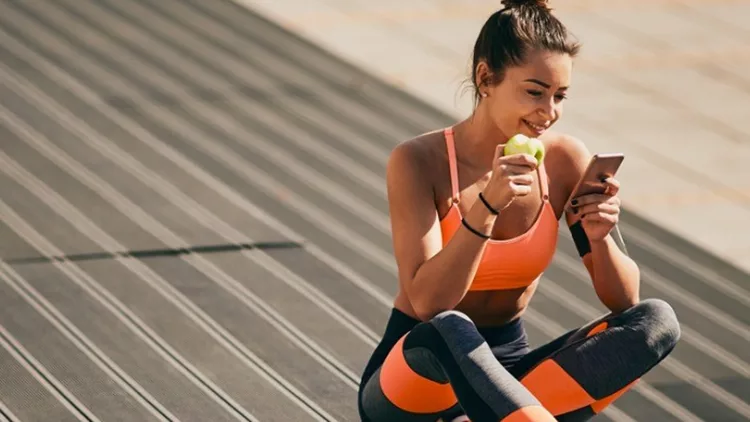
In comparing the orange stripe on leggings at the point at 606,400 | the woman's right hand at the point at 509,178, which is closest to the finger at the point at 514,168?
the woman's right hand at the point at 509,178

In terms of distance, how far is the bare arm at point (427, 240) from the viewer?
11.3ft

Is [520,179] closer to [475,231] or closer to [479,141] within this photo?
[475,231]

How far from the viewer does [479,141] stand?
12.3 feet

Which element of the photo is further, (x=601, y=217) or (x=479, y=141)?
(x=479, y=141)

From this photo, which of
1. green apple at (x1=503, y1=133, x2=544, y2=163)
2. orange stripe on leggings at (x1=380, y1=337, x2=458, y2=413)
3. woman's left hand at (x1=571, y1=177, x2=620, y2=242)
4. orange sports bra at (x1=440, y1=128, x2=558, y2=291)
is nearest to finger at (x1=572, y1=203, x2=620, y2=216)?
woman's left hand at (x1=571, y1=177, x2=620, y2=242)

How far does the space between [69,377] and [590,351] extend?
184 centimetres

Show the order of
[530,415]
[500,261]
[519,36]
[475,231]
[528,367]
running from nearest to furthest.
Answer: [530,415] < [475,231] < [519,36] < [500,261] < [528,367]

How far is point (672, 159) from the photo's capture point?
7.42 m

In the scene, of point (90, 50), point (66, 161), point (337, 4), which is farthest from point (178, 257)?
point (337, 4)

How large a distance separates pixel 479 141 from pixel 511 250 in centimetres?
32

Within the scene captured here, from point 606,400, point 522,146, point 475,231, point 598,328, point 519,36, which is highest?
point 519,36

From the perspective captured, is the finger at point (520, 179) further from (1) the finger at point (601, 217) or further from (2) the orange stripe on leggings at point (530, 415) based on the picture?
(2) the orange stripe on leggings at point (530, 415)

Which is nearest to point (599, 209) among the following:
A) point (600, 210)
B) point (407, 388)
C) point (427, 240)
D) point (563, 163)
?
point (600, 210)

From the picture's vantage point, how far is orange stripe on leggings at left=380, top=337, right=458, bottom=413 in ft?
11.8
